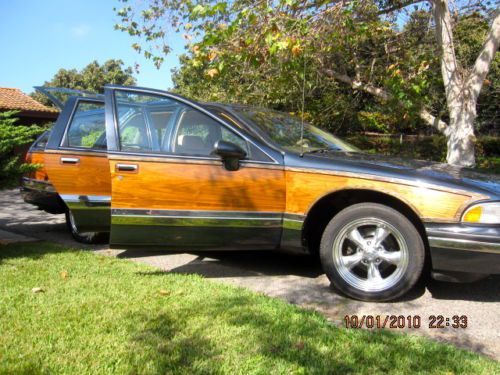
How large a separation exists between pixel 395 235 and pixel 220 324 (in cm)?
152

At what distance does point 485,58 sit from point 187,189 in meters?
6.37

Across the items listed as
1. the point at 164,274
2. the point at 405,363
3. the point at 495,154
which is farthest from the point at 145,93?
the point at 495,154

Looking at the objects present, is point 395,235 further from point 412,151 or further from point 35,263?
point 412,151

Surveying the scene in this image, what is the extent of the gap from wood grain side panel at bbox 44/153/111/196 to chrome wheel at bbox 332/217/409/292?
240 centimetres

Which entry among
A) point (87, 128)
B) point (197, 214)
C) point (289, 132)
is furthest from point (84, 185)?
point (289, 132)

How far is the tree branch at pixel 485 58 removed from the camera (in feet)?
26.0

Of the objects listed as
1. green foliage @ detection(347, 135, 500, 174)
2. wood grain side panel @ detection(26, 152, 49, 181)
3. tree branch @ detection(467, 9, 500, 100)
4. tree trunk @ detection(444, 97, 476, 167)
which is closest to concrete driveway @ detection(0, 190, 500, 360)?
wood grain side panel @ detection(26, 152, 49, 181)

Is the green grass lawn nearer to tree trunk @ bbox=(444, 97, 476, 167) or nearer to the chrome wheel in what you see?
the chrome wheel

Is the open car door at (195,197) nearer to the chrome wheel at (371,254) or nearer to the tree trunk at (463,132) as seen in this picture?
the chrome wheel at (371,254)

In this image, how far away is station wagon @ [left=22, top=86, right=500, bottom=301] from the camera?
3490 mm

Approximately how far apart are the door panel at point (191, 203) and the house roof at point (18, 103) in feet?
56.1

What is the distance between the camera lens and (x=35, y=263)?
472 centimetres

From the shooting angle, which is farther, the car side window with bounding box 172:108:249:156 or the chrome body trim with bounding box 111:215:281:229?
the car side window with bounding box 172:108:249:156
